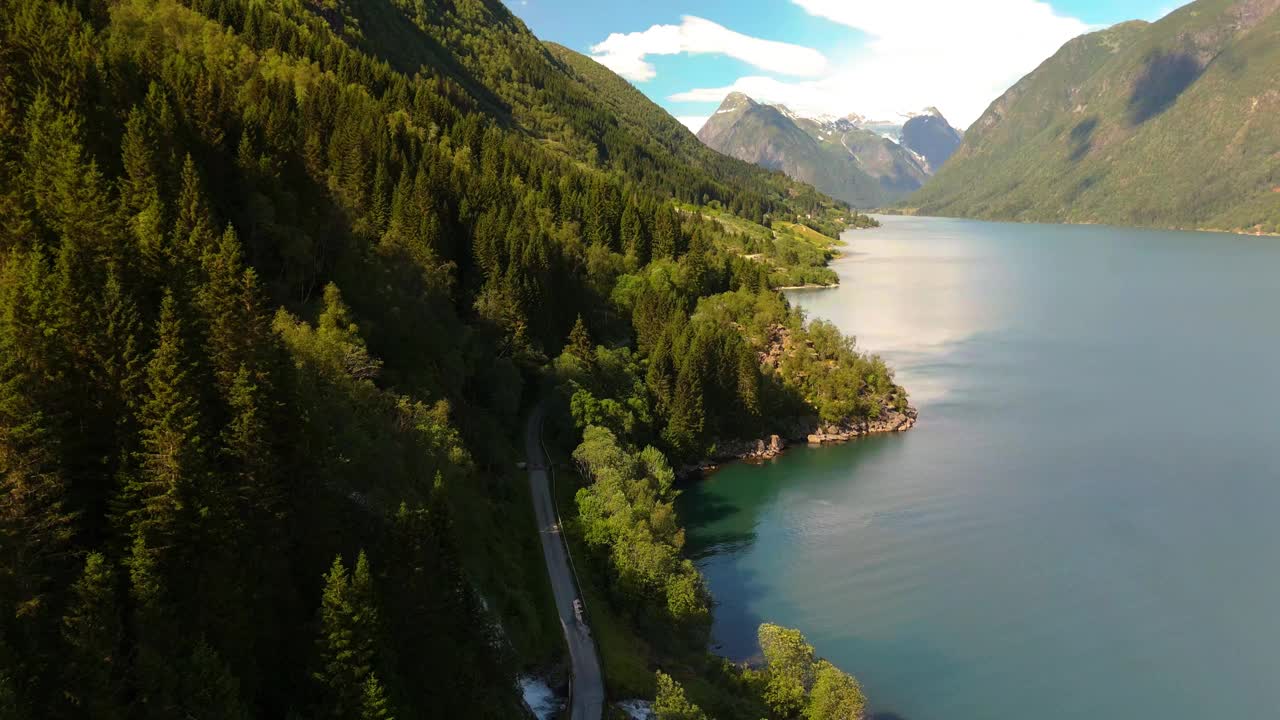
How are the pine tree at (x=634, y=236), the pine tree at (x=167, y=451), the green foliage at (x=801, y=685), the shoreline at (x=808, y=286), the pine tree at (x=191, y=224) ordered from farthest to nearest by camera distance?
the shoreline at (x=808, y=286), the pine tree at (x=634, y=236), the green foliage at (x=801, y=685), the pine tree at (x=191, y=224), the pine tree at (x=167, y=451)

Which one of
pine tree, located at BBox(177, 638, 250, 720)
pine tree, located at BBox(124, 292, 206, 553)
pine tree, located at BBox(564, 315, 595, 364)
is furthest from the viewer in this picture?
pine tree, located at BBox(564, 315, 595, 364)

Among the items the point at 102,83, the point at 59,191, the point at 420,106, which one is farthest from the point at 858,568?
the point at 420,106

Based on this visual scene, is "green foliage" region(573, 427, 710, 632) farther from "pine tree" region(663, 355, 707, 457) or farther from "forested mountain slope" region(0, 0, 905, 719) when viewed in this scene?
"pine tree" region(663, 355, 707, 457)


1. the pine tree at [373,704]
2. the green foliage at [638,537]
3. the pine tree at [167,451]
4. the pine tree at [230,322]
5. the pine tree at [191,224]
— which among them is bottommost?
the green foliage at [638,537]

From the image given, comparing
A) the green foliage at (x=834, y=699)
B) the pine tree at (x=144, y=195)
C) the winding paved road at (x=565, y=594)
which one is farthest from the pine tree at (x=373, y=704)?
the green foliage at (x=834, y=699)

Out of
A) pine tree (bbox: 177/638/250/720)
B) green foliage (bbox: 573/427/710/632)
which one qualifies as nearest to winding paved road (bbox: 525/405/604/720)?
green foliage (bbox: 573/427/710/632)

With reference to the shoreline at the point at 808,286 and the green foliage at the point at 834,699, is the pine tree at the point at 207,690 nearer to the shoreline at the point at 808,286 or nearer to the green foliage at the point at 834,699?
the green foliage at the point at 834,699

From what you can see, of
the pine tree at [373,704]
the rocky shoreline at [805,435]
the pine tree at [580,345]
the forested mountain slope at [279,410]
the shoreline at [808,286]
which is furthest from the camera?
the shoreline at [808,286]
